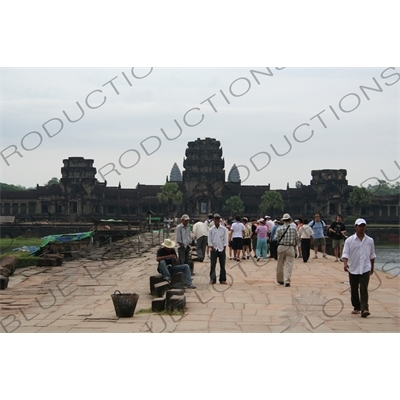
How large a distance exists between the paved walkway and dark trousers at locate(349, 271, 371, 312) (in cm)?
16

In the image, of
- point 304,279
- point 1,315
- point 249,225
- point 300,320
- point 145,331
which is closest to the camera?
point 145,331

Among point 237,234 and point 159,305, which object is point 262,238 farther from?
point 159,305

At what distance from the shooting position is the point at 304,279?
12.4m

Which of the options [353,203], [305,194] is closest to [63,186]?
[305,194]

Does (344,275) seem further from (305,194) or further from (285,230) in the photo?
(305,194)

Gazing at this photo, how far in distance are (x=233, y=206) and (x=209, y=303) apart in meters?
70.5

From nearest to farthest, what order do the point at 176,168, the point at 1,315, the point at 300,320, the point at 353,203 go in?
the point at 300,320
the point at 1,315
the point at 353,203
the point at 176,168

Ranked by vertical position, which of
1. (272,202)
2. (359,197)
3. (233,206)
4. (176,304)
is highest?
(359,197)

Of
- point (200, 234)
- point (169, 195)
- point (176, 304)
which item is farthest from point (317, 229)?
point (169, 195)

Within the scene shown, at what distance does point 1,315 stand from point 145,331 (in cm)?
250

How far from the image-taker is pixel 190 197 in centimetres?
8181

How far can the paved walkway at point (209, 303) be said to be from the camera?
304 inches

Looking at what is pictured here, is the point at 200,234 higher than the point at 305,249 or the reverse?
higher

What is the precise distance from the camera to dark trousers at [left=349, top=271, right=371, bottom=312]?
833 cm
